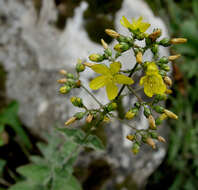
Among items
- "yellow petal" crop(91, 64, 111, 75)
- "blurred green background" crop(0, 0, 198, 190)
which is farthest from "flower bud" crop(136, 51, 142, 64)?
"blurred green background" crop(0, 0, 198, 190)

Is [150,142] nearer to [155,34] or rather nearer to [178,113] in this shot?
[155,34]

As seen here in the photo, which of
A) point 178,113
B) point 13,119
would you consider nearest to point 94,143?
point 13,119

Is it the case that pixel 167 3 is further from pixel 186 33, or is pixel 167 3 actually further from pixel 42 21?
pixel 42 21

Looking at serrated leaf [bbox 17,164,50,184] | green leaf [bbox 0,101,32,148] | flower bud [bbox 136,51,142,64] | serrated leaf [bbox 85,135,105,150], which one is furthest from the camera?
green leaf [bbox 0,101,32,148]

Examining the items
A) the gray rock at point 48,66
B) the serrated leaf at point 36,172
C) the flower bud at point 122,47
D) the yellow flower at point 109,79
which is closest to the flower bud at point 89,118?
the yellow flower at point 109,79

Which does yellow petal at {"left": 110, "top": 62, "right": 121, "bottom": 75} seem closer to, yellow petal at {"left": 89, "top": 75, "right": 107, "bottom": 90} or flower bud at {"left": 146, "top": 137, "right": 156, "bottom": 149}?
yellow petal at {"left": 89, "top": 75, "right": 107, "bottom": 90}

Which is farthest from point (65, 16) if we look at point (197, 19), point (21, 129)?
point (197, 19)
